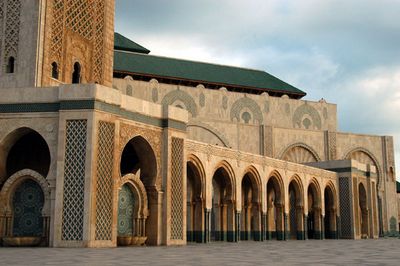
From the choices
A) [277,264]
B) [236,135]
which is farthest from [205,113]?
[277,264]

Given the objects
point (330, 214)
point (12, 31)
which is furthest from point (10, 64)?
point (330, 214)

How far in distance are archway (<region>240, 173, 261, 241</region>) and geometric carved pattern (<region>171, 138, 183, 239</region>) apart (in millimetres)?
6454

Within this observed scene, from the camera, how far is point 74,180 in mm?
13891

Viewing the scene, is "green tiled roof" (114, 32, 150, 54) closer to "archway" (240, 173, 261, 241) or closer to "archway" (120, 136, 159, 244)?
"archway" (240, 173, 261, 241)

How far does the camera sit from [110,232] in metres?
14.2

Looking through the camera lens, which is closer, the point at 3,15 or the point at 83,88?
the point at 83,88

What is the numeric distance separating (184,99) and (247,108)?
4.15 metres

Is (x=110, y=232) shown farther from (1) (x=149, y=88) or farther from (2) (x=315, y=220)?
(1) (x=149, y=88)

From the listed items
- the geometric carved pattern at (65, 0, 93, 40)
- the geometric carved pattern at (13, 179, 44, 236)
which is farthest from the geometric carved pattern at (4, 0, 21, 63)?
the geometric carved pattern at (13, 179, 44, 236)

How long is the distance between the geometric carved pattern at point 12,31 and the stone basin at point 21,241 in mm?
6410

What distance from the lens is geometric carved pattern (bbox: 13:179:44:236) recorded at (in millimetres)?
14664

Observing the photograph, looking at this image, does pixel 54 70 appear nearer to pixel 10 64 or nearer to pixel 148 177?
pixel 10 64

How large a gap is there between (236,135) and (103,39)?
12959mm

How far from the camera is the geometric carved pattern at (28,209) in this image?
14.7 m
